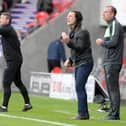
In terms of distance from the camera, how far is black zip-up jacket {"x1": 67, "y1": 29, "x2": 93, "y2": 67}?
12766 mm

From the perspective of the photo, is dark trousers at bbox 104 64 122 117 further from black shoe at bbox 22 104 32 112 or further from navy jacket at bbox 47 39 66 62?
navy jacket at bbox 47 39 66 62

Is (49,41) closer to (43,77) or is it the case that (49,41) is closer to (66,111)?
(43,77)

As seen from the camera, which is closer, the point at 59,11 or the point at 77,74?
the point at 77,74

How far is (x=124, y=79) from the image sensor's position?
18.8 m

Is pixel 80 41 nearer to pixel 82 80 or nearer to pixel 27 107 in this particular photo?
pixel 82 80

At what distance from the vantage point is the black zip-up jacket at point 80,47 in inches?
503

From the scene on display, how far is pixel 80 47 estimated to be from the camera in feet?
41.9

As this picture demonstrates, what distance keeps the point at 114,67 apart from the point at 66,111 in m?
2.55

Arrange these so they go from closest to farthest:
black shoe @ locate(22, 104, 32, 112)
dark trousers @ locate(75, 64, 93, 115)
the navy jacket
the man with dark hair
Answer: dark trousers @ locate(75, 64, 93, 115) < the man with dark hair < black shoe @ locate(22, 104, 32, 112) < the navy jacket

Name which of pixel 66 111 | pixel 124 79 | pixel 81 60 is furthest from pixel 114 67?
pixel 124 79

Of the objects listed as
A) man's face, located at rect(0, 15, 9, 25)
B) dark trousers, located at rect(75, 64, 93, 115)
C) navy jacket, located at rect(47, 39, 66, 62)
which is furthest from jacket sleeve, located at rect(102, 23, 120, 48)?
navy jacket, located at rect(47, 39, 66, 62)

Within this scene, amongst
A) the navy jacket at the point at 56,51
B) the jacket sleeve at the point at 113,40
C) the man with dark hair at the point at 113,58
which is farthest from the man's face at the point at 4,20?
the navy jacket at the point at 56,51

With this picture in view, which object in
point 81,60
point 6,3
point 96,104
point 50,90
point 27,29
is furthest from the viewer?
point 6,3

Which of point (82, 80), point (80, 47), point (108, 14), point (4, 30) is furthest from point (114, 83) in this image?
point (4, 30)
